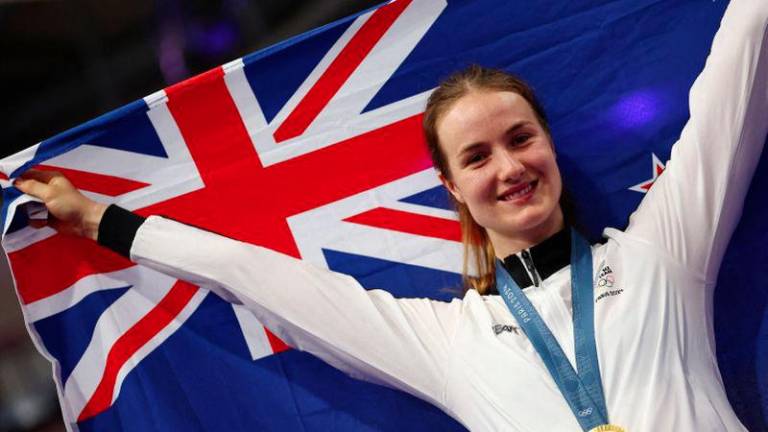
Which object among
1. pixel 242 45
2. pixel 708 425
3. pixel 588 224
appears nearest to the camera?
pixel 708 425

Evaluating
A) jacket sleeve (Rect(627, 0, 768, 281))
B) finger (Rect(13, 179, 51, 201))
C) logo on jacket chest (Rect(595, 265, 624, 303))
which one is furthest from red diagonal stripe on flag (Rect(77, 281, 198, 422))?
jacket sleeve (Rect(627, 0, 768, 281))

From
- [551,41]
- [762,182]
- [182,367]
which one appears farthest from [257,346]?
[762,182]

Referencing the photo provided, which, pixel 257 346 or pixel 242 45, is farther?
pixel 242 45

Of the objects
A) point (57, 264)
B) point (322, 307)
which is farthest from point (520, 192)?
point (57, 264)

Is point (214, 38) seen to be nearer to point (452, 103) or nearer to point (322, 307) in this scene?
point (452, 103)

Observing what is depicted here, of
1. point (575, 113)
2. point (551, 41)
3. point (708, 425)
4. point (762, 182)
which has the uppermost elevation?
point (551, 41)

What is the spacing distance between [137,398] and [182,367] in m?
0.15

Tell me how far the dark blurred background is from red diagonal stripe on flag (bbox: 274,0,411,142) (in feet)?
8.03

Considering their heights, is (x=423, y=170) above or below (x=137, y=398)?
above

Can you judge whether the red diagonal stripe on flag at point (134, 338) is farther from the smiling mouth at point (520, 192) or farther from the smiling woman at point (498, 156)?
the smiling mouth at point (520, 192)

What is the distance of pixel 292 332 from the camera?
6.87 feet

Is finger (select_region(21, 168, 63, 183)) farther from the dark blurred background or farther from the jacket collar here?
the dark blurred background

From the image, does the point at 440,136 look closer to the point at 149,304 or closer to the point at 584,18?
the point at 584,18

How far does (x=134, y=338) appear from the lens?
235 cm
